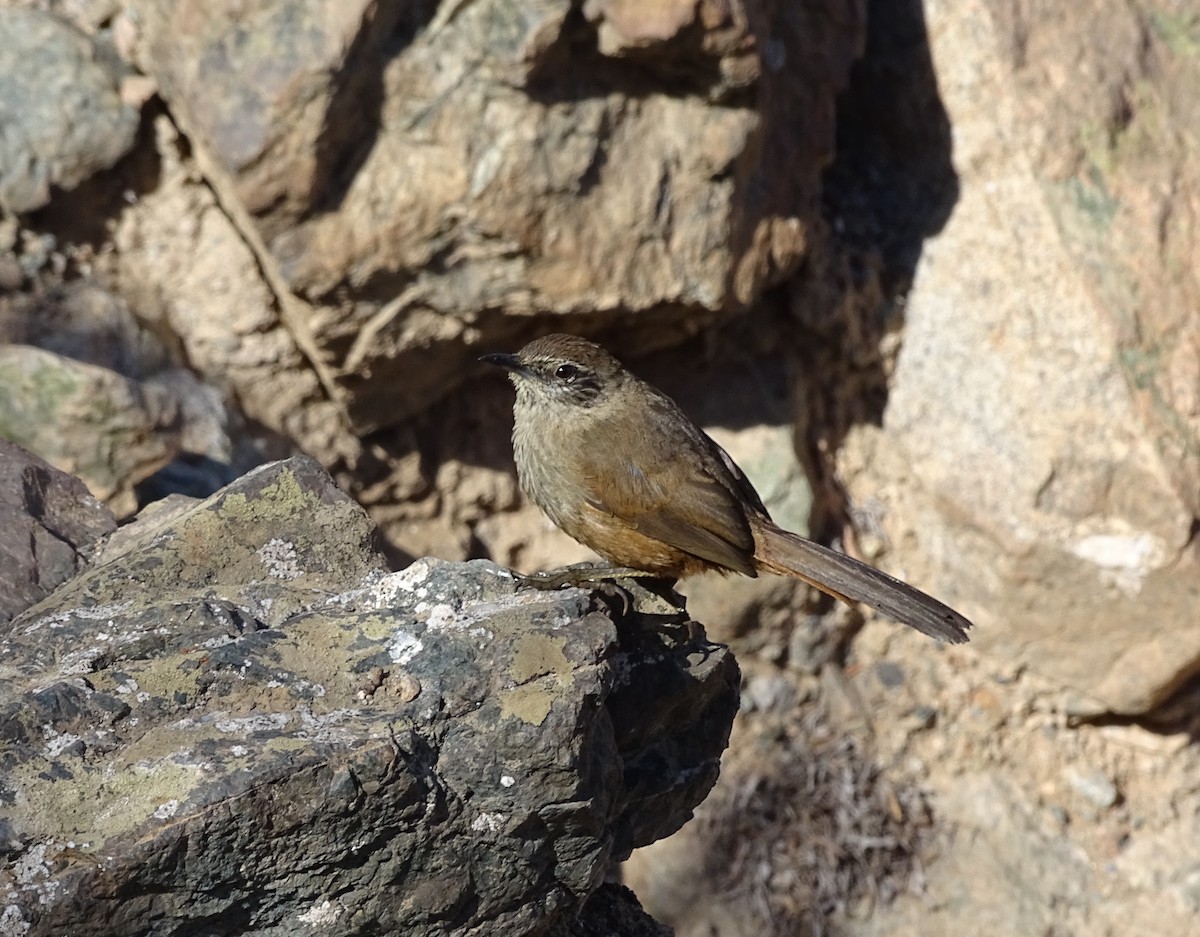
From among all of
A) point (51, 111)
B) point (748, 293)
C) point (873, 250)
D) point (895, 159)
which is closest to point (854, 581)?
point (748, 293)

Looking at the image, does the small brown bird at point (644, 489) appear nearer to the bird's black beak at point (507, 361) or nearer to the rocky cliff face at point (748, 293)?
the bird's black beak at point (507, 361)

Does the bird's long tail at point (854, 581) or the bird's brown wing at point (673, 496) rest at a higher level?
the bird's brown wing at point (673, 496)

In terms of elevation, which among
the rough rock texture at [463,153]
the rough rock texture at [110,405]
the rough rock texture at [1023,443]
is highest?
the rough rock texture at [463,153]

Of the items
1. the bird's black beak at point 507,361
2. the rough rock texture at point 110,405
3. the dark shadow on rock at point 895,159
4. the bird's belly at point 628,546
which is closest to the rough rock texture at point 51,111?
the rough rock texture at point 110,405

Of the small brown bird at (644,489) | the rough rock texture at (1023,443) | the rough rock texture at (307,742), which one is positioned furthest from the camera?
the rough rock texture at (1023,443)

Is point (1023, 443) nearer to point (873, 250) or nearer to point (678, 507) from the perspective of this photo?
point (873, 250)

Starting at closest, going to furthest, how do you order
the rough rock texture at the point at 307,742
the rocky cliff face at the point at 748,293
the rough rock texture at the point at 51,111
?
1. the rough rock texture at the point at 307,742
2. the rocky cliff face at the point at 748,293
3. the rough rock texture at the point at 51,111

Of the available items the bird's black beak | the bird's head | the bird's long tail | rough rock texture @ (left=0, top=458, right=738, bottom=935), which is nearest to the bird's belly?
the bird's long tail

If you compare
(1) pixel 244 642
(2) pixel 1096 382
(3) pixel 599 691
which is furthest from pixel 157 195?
(2) pixel 1096 382

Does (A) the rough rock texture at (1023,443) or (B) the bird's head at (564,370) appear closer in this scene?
(B) the bird's head at (564,370)
